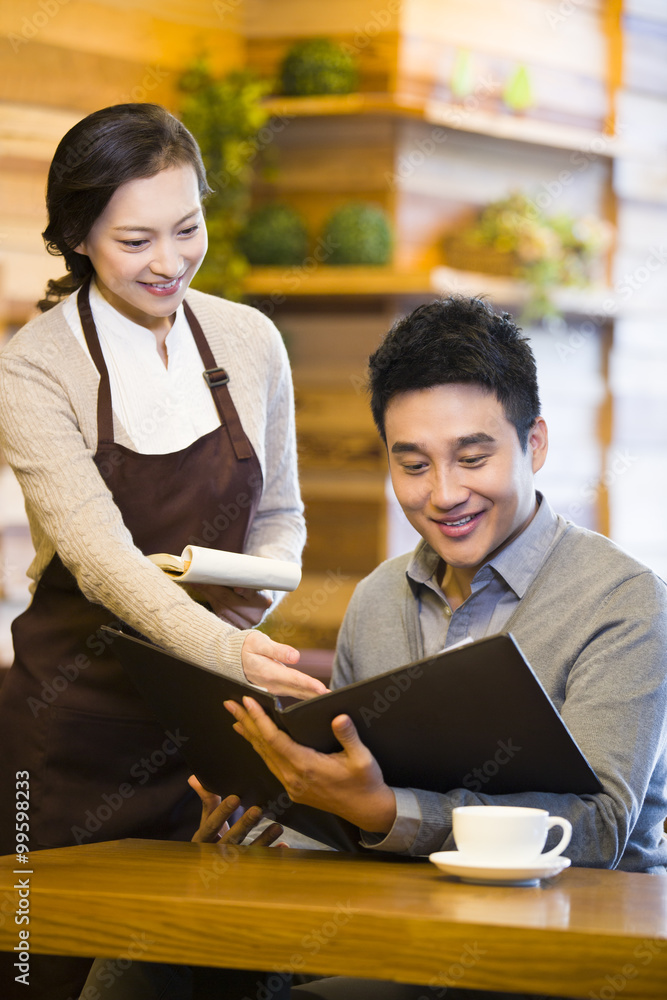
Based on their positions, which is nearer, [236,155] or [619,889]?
[619,889]

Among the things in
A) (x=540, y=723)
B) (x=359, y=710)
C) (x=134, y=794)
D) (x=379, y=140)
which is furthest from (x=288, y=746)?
(x=379, y=140)

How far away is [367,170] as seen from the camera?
14.6ft

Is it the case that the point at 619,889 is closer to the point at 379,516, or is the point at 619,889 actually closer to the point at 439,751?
the point at 439,751

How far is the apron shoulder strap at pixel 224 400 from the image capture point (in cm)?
182

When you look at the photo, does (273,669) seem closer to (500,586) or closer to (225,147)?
(500,586)

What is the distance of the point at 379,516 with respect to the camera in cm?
445

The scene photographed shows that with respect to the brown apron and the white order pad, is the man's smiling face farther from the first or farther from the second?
the brown apron

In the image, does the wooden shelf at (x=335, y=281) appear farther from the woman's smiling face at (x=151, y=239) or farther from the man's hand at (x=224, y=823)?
the man's hand at (x=224, y=823)

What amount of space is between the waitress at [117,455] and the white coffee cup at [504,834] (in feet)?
1.86

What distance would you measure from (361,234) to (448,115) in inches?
24.7

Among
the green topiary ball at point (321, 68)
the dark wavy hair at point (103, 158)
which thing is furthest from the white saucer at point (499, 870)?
the green topiary ball at point (321, 68)

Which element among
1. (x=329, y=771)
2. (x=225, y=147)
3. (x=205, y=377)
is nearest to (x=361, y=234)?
(x=225, y=147)

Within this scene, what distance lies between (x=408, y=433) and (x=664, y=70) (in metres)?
4.33

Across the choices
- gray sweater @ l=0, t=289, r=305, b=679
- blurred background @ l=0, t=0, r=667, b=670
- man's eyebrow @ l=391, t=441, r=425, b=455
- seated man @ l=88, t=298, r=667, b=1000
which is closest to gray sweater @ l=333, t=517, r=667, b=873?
seated man @ l=88, t=298, r=667, b=1000
